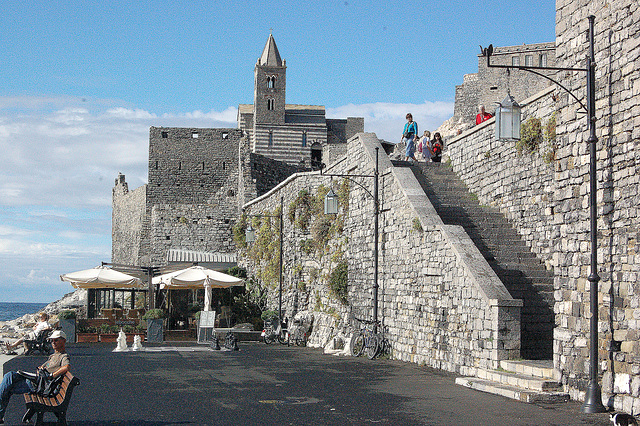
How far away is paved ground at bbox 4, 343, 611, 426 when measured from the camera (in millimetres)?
7715

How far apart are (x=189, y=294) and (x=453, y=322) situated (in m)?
17.1

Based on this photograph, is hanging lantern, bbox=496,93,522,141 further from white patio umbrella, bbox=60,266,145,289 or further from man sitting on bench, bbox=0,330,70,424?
white patio umbrella, bbox=60,266,145,289

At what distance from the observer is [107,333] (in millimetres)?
21391

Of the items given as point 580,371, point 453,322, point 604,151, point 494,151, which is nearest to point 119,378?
point 453,322

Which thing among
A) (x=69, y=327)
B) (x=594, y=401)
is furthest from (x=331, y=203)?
(x=594, y=401)

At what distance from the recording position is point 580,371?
8.95 metres

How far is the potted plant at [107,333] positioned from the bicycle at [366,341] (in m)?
8.47

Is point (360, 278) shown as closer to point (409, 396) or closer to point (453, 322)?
point (453, 322)

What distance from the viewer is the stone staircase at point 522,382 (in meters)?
9.00

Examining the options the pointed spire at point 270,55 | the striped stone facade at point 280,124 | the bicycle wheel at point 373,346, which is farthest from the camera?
the pointed spire at point 270,55

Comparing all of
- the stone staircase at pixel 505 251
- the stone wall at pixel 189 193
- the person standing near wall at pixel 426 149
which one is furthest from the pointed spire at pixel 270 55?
the stone staircase at pixel 505 251

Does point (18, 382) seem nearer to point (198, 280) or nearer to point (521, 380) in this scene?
point (521, 380)

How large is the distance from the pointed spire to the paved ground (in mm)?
39816

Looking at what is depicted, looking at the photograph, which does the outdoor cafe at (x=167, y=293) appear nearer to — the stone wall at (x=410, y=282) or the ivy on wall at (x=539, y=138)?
the stone wall at (x=410, y=282)
